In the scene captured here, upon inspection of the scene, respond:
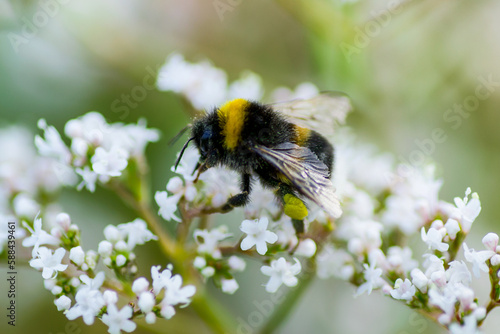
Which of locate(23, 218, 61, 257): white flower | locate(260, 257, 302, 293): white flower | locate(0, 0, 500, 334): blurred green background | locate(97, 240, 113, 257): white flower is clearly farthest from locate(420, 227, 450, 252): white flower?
locate(23, 218, 61, 257): white flower

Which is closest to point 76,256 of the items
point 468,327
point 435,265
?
point 435,265

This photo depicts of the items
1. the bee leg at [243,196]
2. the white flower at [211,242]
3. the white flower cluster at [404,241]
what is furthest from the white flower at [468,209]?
the white flower at [211,242]

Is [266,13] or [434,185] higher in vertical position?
[266,13]

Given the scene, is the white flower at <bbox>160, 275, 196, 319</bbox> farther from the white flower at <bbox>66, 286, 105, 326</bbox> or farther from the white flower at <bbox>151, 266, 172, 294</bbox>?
the white flower at <bbox>66, 286, 105, 326</bbox>

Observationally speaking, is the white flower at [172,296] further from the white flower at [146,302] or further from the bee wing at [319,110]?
the bee wing at [319,110]

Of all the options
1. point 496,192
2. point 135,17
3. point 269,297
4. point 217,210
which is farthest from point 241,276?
point 135,17

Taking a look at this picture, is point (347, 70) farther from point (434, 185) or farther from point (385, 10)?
point (434, 185)

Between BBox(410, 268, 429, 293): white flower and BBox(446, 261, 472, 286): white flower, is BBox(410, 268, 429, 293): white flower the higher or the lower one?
the higher one
